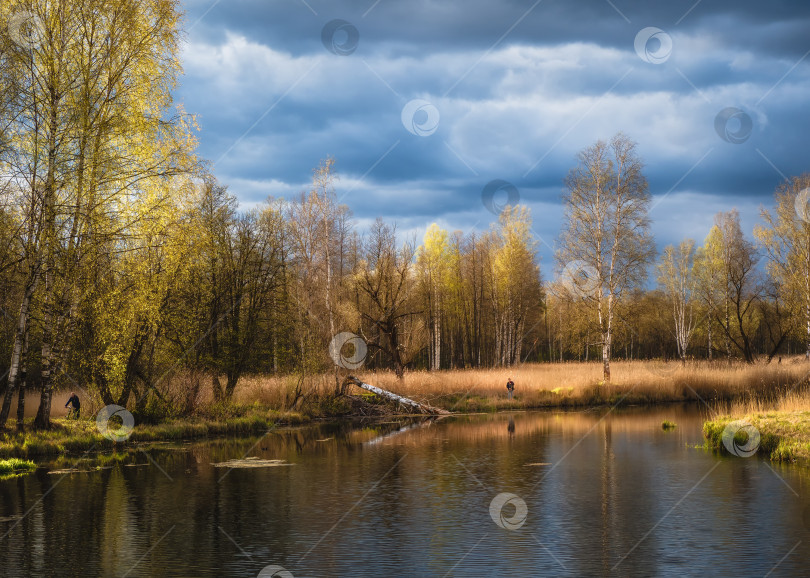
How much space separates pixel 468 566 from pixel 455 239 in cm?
8316

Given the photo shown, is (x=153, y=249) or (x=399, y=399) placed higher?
(x=153, y=249)

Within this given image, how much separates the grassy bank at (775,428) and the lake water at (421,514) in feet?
2.96

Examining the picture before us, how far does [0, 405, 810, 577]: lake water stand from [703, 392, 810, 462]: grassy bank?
2.96ft

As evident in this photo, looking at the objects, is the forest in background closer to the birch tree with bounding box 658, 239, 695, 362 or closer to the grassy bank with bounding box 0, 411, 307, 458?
A: the grassy bank with bounding box 0, 411, 307, 458

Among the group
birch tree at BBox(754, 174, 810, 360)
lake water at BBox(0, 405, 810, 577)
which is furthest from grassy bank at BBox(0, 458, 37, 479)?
birch tree at BBox(754, 174, 810, 360)

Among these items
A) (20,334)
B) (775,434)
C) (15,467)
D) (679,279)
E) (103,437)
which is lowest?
(15,467)

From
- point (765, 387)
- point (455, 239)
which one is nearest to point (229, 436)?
point (765, 387)

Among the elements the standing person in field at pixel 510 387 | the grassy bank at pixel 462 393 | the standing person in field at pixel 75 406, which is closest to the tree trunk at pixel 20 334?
the grassy bank at pixel 462 393

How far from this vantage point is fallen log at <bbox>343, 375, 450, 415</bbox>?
1540 inches

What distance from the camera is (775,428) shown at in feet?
75.9

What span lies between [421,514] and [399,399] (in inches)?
956

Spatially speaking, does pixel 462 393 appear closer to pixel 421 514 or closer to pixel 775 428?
pixel 775 428

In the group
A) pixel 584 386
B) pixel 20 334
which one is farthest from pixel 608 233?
pixel 20 334

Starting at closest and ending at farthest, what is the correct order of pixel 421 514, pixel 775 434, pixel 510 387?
pixel 421 514 → pixel 775 434 → pixel 510 387
